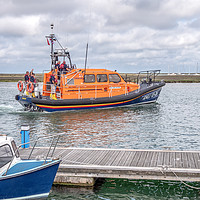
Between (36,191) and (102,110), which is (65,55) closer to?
(102,110)

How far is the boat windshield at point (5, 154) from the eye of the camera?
6277mm

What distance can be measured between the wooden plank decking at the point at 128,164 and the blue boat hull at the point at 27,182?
118 cm

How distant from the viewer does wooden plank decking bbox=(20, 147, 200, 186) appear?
23.2 feet

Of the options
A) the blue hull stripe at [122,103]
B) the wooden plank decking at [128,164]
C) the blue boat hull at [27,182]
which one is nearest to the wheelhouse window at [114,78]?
the blue hull stripe at [122,103]

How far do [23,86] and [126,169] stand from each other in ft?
46.4

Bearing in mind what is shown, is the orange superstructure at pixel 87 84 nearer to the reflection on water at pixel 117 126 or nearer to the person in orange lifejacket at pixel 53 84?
the person in orange lifejacket at pixel 53 84

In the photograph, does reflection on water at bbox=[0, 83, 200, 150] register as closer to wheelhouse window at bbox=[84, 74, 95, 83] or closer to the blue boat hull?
wheelhouse window at bbox=[84, 74, 95, 83]

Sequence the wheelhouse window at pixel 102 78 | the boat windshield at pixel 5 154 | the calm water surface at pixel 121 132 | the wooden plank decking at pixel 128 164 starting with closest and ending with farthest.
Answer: the boat windshield at pixel 5 154
the wooden plank decking at pixel 128 164
the calm water surface at pixel 121 132
the wheelhouse window at pixel 102 78

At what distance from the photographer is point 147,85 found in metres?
23.4

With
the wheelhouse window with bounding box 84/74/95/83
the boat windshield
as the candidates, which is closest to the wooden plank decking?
the boat windshield

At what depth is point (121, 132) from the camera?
46.5 feet

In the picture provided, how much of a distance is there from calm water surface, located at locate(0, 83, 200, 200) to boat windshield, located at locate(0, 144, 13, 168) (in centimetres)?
159

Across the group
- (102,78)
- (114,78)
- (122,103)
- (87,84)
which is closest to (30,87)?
(87,84)

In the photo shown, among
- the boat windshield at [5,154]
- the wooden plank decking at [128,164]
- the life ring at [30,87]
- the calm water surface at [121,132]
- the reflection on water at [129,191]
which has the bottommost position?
the reflection on water at [129,191]
